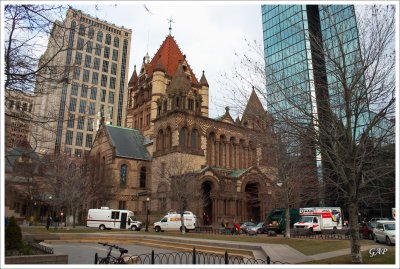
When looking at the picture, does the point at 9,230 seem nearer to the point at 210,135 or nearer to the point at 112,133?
the point at 210,135

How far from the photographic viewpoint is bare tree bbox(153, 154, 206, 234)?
3716cm

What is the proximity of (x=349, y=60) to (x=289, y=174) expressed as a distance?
14.8 m

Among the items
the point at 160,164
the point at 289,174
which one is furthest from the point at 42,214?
the point at 289,174

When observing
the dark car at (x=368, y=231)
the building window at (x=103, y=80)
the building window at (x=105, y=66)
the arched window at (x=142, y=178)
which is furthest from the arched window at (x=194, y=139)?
the building window at (x=103, y=80)

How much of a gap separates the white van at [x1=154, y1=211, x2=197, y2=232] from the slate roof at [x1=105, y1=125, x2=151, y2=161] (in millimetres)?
16359

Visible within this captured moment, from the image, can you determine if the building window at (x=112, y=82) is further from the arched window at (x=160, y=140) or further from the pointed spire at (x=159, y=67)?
the arched window at (x=160, y=140)

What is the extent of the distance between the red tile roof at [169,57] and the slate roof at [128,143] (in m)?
13.1

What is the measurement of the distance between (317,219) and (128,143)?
31.0m

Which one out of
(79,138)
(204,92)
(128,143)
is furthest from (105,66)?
(128,143)

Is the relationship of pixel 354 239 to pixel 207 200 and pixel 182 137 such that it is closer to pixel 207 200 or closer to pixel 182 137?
pixel 207 200

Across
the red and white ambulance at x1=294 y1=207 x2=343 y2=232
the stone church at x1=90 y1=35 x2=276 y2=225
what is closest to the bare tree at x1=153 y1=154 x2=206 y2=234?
the stone church at x1=90 y1=35 x2=276 y2=225

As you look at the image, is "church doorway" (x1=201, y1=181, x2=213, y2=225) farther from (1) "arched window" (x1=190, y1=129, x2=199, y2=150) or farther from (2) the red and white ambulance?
(2) the red and white ambulance

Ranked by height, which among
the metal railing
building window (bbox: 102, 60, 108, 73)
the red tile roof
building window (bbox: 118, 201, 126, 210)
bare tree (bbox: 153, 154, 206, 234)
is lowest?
the metal railing

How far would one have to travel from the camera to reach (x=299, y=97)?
44.3 feet
